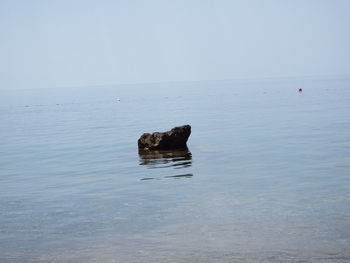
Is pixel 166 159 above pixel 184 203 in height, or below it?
above

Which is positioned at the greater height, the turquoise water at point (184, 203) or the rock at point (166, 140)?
the rock at point (166, 140)

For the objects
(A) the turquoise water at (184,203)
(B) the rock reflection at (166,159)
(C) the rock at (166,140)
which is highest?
(C) the rock at (166,140)

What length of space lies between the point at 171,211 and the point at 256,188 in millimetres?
4126

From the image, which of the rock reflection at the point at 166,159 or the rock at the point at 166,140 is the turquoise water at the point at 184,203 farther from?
the rock at the point at 166,140

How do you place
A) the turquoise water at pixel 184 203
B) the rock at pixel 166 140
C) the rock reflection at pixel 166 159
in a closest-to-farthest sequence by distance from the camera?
1. the turquoise water at pixel 184 203
2. the rock reflection at pixel 166 159
3. the rock at pixel 166 140

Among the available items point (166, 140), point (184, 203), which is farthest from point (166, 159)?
point (184, 203)

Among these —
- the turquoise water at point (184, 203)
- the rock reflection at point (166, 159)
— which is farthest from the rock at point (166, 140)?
the turquoise water at point (184, 203)

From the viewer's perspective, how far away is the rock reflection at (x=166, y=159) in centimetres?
2570

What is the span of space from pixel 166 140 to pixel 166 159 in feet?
10.1

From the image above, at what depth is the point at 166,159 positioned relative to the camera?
27594 millimetres

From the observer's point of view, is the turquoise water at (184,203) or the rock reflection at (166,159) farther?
the rock reflection at (166,159)

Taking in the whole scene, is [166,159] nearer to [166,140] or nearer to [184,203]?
[166,140]

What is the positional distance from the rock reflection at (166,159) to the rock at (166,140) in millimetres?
479

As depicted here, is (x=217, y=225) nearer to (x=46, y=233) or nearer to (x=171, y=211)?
(x=171, y=211)
